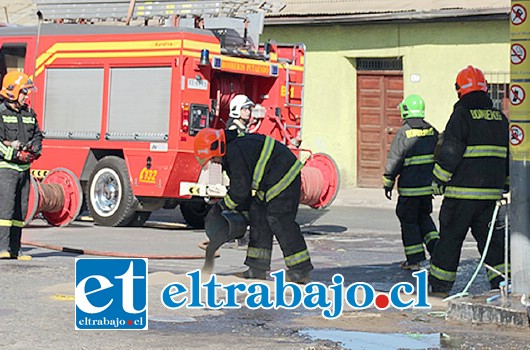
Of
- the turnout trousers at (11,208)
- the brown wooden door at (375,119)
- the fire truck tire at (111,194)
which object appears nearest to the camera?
the turnout trousers at (11,208)

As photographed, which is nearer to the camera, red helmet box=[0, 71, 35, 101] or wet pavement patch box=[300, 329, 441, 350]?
wet pavement patch box=[300, 329, 441, 350]

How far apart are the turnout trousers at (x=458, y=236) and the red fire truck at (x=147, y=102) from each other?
586 cm

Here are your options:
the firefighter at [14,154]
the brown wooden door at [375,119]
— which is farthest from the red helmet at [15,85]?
the brown wooden door at [375,119]

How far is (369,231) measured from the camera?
17.3m

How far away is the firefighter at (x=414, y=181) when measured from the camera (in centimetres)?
1232

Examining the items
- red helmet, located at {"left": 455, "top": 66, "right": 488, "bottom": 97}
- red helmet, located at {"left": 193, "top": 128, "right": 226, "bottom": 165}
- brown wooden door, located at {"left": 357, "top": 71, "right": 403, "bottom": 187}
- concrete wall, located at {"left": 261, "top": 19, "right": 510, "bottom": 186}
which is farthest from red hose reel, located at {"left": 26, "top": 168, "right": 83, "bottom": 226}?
brown wooden door, located at {"left": 357, "top": 71, "right": 403, "bottom": 187}

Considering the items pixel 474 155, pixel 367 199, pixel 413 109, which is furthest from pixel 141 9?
pixel 474 155

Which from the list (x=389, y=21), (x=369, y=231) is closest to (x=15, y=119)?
(x=369, y=231)

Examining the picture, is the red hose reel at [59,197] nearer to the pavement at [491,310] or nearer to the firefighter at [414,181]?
the firefighter at [414,181]

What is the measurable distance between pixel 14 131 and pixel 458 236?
474 centimetres

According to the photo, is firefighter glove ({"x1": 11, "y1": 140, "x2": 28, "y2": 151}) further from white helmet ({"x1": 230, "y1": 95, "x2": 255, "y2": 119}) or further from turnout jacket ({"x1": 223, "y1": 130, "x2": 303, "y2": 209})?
turnout jacket ({"x1": 223, "y1": 130, "x2": 303, "y2": 209})

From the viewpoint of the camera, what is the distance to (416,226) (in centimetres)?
1248

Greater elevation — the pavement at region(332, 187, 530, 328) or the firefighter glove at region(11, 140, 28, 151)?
the firefighter glove at region(11, 140, 28, 151)

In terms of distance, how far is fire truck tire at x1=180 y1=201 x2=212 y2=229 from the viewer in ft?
57.9
